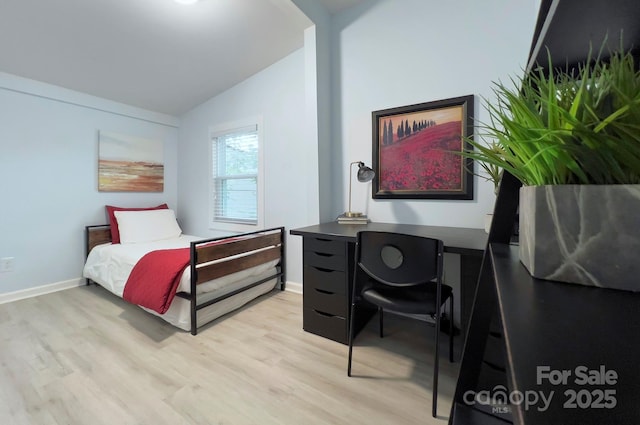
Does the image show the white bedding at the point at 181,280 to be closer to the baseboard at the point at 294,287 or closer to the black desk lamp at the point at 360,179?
the baseboard at the point at 294,287

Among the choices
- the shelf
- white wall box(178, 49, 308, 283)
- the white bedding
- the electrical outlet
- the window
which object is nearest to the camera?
the shelf

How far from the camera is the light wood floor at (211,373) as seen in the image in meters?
1.26

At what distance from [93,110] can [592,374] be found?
4157 millimetres

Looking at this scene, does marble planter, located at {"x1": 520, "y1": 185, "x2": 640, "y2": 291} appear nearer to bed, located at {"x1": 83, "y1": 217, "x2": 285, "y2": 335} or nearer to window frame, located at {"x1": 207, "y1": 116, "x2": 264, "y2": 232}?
bed, located at {"x1": 83, "y1": 217, "x2": 285, "y2": 335}

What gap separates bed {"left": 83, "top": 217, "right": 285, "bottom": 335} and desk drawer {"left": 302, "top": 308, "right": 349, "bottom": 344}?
0.72 meters

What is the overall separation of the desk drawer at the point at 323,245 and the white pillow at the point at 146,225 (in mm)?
2257

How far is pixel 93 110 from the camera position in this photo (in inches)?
118

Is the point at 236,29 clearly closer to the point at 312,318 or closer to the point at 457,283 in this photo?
the point at 312,318

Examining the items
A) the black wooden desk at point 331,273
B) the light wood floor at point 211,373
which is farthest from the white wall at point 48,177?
the black wooden desk at point 331,273

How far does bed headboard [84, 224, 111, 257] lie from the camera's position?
9.75 feet

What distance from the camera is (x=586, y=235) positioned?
0.40 meters

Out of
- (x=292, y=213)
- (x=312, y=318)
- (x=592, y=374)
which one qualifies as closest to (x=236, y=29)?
(x=292, y=213)

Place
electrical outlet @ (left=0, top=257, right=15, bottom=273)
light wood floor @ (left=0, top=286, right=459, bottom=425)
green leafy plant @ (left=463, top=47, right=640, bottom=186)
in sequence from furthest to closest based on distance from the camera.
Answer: electrical outlet @ (left=0, top=257, right=15, bottom=273) → light wood floor @ (left=0, top=286, right=459, bottom=425) → green leafy plant @ (left=463, top=47, right=640, bottom=186)

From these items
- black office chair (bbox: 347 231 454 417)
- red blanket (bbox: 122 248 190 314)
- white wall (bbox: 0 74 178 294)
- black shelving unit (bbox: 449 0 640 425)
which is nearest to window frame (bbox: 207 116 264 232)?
red blanket (bbox: 122 248 190 314)
